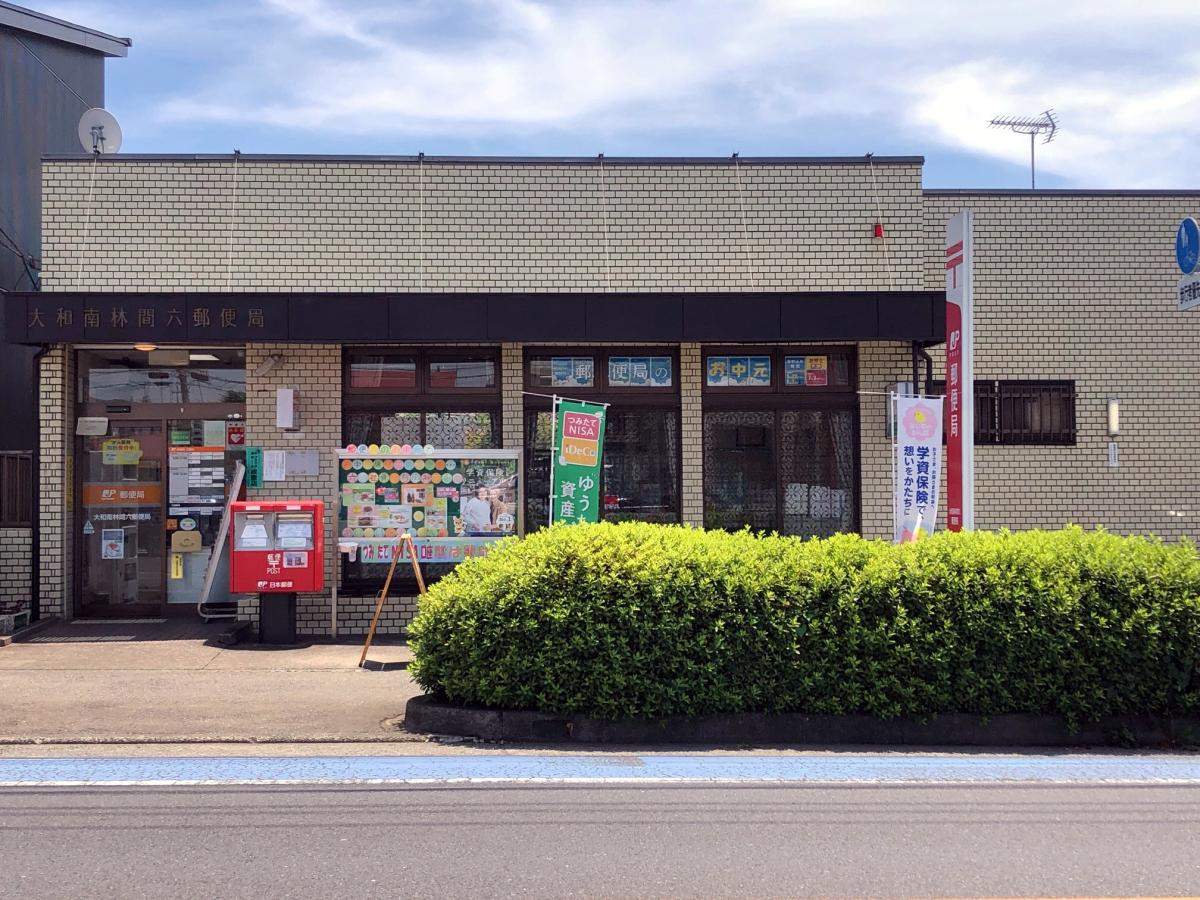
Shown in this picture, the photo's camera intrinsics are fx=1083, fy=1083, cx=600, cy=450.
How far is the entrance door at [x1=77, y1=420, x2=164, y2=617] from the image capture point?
13.0m

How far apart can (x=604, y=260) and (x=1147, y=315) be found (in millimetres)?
7071

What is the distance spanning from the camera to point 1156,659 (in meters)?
7.98

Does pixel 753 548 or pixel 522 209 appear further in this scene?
pixel 522 209

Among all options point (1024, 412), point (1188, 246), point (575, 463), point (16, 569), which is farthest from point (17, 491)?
point (1188, 246)

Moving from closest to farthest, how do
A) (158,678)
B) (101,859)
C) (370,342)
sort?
(101,859) → (158,678) → (370,342)

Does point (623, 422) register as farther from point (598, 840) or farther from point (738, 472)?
point (598, 840)

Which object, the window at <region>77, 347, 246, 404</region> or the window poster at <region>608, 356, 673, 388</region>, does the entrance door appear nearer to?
the window at <region>77, 347, 246, 404</region>

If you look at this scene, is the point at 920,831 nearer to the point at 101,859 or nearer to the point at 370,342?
the point at 101,859

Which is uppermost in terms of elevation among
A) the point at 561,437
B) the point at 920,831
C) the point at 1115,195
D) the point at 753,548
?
the point at 1115,195

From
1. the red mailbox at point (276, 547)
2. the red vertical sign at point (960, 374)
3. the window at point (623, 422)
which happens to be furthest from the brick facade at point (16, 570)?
the red vertical sign at point (960, 374)

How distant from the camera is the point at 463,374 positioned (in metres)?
13.0

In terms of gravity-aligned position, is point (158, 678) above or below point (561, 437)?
below

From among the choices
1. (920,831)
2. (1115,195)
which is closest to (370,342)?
(920,831)

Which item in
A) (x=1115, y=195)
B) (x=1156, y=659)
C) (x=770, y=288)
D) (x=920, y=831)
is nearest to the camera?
(x=920, y=831)
